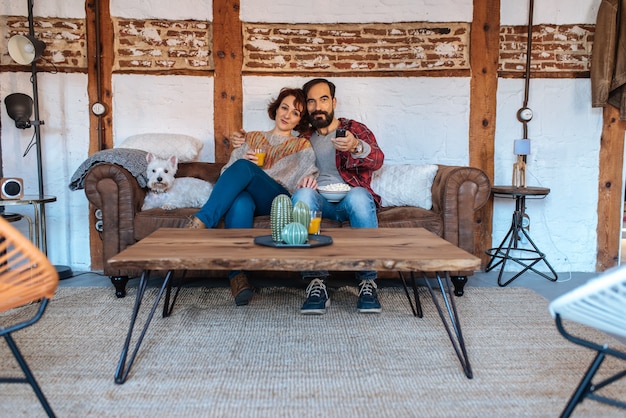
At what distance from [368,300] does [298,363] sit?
27.3 inches

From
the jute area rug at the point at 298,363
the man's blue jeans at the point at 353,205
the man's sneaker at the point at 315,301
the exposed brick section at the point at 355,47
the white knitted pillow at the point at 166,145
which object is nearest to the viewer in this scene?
the jute area rug at the point at 298,363

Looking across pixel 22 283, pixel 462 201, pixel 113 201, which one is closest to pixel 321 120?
pixel 462 201

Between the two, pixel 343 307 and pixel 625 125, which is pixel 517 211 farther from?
pixel 343 307

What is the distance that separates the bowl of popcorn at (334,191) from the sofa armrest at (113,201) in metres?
1.11

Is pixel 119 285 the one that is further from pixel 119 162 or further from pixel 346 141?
pixel 346 141

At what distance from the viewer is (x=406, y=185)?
3.23m

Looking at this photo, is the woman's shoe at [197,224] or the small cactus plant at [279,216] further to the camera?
the woman's shoe at [197,224]

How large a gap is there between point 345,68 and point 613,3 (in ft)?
6.14

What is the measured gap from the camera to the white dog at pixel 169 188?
3078 mm

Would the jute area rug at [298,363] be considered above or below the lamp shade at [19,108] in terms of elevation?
below

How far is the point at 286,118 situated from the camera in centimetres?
321

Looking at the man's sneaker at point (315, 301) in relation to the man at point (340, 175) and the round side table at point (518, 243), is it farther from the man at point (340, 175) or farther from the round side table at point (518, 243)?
the round side table at point (518, 243)

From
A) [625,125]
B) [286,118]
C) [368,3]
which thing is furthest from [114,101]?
[625,125]

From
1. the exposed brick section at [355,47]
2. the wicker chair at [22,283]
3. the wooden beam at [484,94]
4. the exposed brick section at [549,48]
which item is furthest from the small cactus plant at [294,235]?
the exposed brick section at [549,48]
